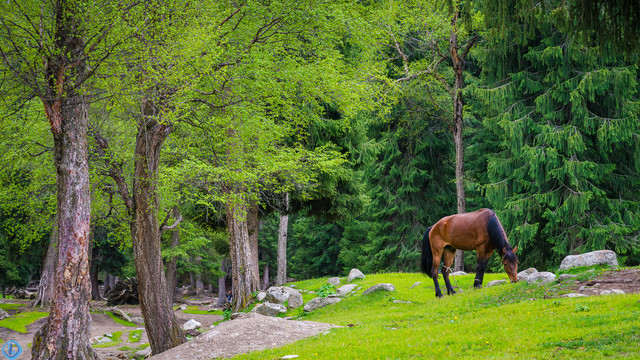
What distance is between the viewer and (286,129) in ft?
48.4

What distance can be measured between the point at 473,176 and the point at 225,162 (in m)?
17.8

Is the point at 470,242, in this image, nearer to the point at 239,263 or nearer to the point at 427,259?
the point at 427,259

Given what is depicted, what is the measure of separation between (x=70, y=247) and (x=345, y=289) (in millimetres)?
10822

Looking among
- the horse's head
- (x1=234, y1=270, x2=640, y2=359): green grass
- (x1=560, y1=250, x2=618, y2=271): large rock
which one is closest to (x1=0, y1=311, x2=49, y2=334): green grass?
(x1=234, y1=270, x2=640, y2=359): green grass

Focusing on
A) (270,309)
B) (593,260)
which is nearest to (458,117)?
(593,260)

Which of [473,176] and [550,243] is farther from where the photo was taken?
[473,176]

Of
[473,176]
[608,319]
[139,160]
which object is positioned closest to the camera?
[608,319]

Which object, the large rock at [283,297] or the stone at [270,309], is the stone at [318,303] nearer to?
the large rock at [283,297]

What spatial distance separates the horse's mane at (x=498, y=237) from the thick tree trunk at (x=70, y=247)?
34.0 ft

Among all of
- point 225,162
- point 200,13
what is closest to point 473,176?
point 225,162

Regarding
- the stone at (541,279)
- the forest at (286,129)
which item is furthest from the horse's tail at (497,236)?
the forest at (286,129)

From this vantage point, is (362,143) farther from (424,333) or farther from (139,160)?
(424,333)

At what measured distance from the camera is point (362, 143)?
81.2ft

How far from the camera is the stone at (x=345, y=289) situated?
1840cm
